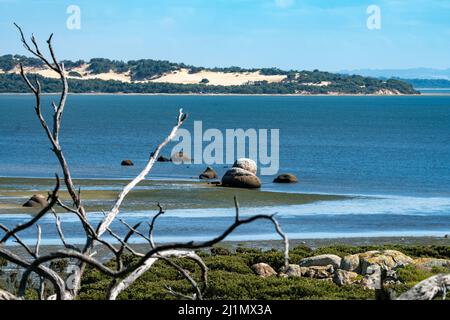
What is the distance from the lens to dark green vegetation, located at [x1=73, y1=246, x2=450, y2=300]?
1931 centimetres

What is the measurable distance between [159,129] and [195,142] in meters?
35.3

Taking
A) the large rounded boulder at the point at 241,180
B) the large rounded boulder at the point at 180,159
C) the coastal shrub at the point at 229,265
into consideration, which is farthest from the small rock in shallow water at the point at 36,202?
the large rounded boulder at the point at 180,159

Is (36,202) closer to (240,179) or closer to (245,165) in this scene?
(240,179)

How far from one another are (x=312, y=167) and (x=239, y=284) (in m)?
55.4

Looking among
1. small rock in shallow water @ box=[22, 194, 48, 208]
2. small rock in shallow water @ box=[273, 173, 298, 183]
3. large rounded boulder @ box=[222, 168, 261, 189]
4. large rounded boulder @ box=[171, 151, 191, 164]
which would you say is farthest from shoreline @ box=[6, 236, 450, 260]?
large rounded boulder @ box=[171, 151, 191, 164]

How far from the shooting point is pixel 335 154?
91.2 m

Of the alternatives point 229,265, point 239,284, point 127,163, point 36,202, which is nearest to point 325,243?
point 229,265

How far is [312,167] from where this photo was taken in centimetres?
7588

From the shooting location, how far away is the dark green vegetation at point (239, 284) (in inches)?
760

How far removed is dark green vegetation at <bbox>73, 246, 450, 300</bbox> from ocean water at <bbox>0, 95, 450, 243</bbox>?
870cm

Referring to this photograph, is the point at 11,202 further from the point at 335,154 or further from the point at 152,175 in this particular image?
the point at 335,154

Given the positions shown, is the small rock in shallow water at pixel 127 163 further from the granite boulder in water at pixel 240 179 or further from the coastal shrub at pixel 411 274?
the coastal shrub at pixel 411 274

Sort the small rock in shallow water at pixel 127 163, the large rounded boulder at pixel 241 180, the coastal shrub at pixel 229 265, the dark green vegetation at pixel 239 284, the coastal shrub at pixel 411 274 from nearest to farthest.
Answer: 1. the dark green vegetation at pixel 239 284
2. the coastal shrub at pixel 411 274
3. the coastal shrub at pixel 229 265
4. the large rounded boulder at pixel 241 180
5. the small rock in shallow water at pixel 127 163

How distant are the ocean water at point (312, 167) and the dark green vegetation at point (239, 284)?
28.5 feet
